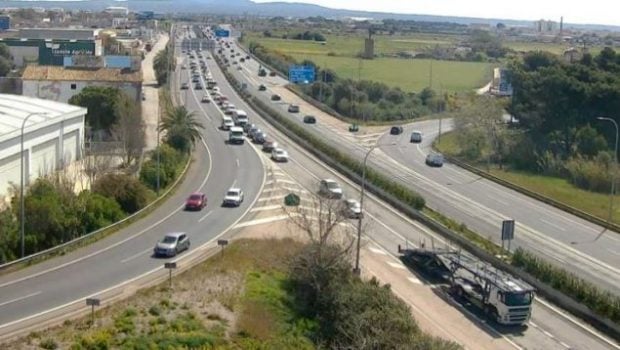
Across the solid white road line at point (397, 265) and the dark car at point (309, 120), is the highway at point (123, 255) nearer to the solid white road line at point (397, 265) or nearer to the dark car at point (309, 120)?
the solid white road line at point (397, 265)

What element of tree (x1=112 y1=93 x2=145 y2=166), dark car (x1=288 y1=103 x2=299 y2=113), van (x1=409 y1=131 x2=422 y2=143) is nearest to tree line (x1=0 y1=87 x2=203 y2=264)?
tree (x1=112 y1=93 x2=145 y2=166)

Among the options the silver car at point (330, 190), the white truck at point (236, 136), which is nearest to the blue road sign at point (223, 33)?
the white truck at point (236, 136)

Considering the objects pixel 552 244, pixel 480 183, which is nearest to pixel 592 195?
pixel 480 183

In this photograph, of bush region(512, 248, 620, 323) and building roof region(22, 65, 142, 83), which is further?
building roof region(22, 65, 142, 83)

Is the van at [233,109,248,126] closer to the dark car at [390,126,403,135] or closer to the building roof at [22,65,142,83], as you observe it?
the building roof at [22,65,142,83]

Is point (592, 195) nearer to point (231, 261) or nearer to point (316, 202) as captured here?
point (316, 202)
